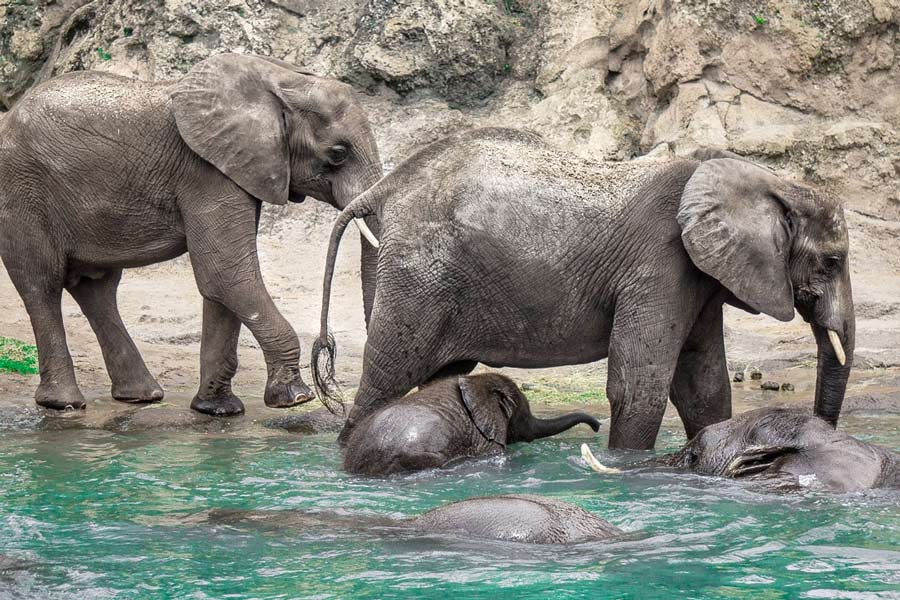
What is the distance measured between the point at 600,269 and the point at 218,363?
10.8 ft

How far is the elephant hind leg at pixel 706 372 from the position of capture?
8273 millimetres

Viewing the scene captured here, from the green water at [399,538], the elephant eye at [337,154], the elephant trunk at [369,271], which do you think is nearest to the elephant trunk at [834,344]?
the green water at [399,538]

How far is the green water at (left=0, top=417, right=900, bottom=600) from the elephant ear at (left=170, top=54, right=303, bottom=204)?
2248mm

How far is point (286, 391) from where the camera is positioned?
948 centimetres

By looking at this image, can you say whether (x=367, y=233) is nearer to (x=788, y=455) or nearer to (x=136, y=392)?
(x=136, y=392)

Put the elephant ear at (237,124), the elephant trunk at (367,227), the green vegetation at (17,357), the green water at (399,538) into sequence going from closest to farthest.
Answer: the green water at (399,538) → the elephant trunk at (367,227) → the elephant ear at (237,124) → the green vegetation at (17,357)

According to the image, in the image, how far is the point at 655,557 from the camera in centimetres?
542

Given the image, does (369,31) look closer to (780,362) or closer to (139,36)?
(139,36)

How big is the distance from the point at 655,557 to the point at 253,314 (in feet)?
15.3

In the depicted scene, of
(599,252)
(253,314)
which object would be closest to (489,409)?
(599,252)

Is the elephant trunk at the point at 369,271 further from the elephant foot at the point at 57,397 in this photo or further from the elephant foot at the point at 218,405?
the elephant foot at the point at 57,397

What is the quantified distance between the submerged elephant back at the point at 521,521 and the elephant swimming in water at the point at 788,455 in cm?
129

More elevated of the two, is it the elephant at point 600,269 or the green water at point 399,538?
the elephant at point 600,269

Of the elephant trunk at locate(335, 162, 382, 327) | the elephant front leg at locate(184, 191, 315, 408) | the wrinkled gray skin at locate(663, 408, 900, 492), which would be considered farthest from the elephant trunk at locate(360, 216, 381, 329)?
the wrinkled gray skin at locate(663, 408, 900, 492)
